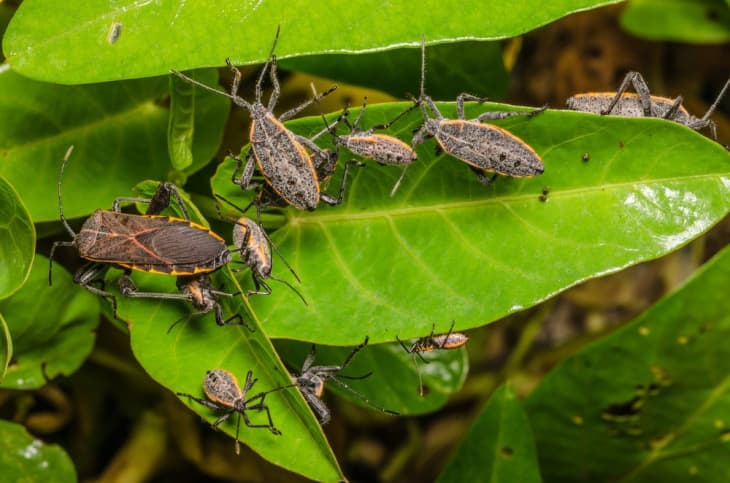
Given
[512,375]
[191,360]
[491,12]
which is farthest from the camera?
[512,375]

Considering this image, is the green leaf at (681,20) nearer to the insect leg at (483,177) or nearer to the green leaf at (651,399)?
the green leaf at (651,399)

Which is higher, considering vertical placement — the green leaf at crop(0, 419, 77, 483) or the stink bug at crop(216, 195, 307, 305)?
the stink bug at crop(216, 195, 307, 305)

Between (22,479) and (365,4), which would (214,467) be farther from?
(365,4)

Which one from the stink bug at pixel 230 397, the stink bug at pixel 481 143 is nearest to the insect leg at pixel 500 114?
the stink bug at pixel 481 143

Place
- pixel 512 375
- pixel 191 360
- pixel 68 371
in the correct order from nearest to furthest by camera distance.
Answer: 1. pixel 191 360
2. pixel 68 371
3. pixel 512 375

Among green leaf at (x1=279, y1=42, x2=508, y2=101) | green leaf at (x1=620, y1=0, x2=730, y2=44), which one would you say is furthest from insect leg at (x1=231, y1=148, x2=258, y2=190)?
green leaf at (x1=620, y1=0, x2=730, y2=44)

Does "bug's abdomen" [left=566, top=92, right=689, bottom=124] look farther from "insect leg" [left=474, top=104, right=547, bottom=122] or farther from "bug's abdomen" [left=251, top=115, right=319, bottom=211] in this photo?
"bug's abdomen" [left=251, top=115, right=319, bottom=211]

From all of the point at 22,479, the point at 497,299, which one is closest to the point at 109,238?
the point at 22,479
